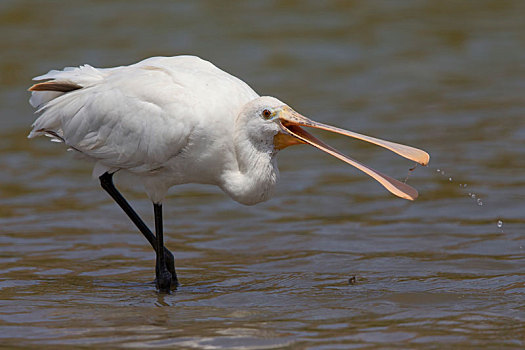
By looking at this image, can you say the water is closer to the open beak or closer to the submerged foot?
the submerged foot

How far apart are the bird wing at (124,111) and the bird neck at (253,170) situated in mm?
428

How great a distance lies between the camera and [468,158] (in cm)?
1230

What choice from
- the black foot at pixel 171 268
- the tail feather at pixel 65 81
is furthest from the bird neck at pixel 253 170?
the tail feather at pixel 65 81

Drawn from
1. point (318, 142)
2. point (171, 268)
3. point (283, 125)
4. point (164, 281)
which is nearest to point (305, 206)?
point (171, 268)

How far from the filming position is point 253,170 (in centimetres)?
782

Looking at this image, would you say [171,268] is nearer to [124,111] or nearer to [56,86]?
[124,111]

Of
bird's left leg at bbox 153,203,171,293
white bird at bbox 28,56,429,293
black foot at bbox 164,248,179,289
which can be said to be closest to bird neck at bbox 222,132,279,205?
white bird at bbox 28,56,429,293

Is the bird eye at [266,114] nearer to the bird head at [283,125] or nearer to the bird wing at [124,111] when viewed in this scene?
the bird head at [283,125]

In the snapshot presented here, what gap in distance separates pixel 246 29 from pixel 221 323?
12483 millimetres

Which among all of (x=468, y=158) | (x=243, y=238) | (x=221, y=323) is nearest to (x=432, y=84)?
(x=468, y=158)

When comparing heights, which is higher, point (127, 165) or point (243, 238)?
point (127, 165)

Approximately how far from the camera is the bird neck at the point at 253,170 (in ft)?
25.6

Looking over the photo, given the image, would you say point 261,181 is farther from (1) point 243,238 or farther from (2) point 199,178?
(1) point 243,238

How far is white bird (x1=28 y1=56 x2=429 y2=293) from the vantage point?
780cm
